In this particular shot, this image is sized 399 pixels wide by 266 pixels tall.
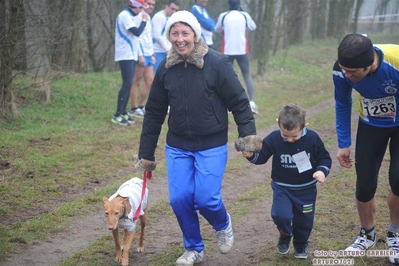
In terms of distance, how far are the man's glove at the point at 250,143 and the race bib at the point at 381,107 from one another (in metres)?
0.94

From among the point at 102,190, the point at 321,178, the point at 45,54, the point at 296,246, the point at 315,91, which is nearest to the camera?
the point at 321,178

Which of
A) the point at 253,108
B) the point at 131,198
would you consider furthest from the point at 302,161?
the point at 253,108

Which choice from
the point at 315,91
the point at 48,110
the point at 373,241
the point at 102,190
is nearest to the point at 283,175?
the point at 373,241

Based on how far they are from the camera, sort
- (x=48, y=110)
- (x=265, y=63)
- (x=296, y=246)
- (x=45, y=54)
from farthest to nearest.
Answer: (x=265, y=63) → (x=45, y=54) → (x=48, y=110) → (x=296, y=246)

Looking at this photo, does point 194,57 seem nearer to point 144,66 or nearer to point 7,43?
point 7,43

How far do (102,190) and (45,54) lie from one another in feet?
20.5

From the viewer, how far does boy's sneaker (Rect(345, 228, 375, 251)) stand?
17.4 feet

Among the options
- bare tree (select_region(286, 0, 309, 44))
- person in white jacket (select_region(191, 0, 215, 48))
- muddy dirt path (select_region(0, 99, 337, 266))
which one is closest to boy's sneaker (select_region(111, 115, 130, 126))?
person in white jacket (select_region(191, 0, 215, 48))

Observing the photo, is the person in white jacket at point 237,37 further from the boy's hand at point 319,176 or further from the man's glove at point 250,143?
the boy's hand at point 319,176

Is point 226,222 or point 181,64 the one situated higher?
point 181,64

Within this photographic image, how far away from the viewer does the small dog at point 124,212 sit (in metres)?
5.09

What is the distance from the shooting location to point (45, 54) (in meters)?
13.0

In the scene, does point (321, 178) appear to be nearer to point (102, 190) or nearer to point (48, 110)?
point (102, 190)

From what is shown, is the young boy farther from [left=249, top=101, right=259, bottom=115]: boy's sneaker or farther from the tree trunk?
[left=249, top=101, right=259, bottom=115]: boy's sneaker
